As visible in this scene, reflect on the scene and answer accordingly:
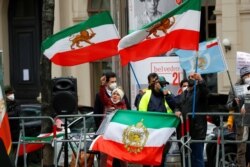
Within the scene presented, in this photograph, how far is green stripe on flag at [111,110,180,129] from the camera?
12.3 metres

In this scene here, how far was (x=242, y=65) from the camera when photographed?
13.4m

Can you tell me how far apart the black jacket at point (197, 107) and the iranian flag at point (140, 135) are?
2.05ft

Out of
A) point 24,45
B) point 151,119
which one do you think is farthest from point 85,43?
point 24,45

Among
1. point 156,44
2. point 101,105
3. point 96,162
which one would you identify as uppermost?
point 156,44

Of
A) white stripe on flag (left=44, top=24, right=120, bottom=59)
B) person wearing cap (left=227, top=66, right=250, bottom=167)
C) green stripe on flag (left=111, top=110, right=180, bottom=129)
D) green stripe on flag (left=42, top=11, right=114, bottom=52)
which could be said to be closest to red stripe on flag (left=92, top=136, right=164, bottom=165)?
green stripe on flag (left=111, top=110, right=180, bottom=129)

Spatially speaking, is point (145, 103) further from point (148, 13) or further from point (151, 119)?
point (148, 13)

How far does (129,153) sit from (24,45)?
596 inches

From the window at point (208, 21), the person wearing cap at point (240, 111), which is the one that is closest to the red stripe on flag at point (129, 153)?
the person wearing cap at point (240, 111)

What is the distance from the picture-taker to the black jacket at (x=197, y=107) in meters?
12.9

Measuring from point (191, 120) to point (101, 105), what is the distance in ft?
5.14

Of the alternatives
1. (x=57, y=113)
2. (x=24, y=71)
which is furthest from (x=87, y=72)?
(x=57, y=113)

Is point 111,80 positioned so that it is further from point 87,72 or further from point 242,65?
point 87,72

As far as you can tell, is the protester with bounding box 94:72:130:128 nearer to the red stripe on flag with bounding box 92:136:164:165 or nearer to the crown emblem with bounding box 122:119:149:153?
the red stripe on flag with bounding box 92:136:164:165

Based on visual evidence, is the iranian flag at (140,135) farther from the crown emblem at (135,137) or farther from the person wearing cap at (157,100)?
the person wearing cap at (157,100)
